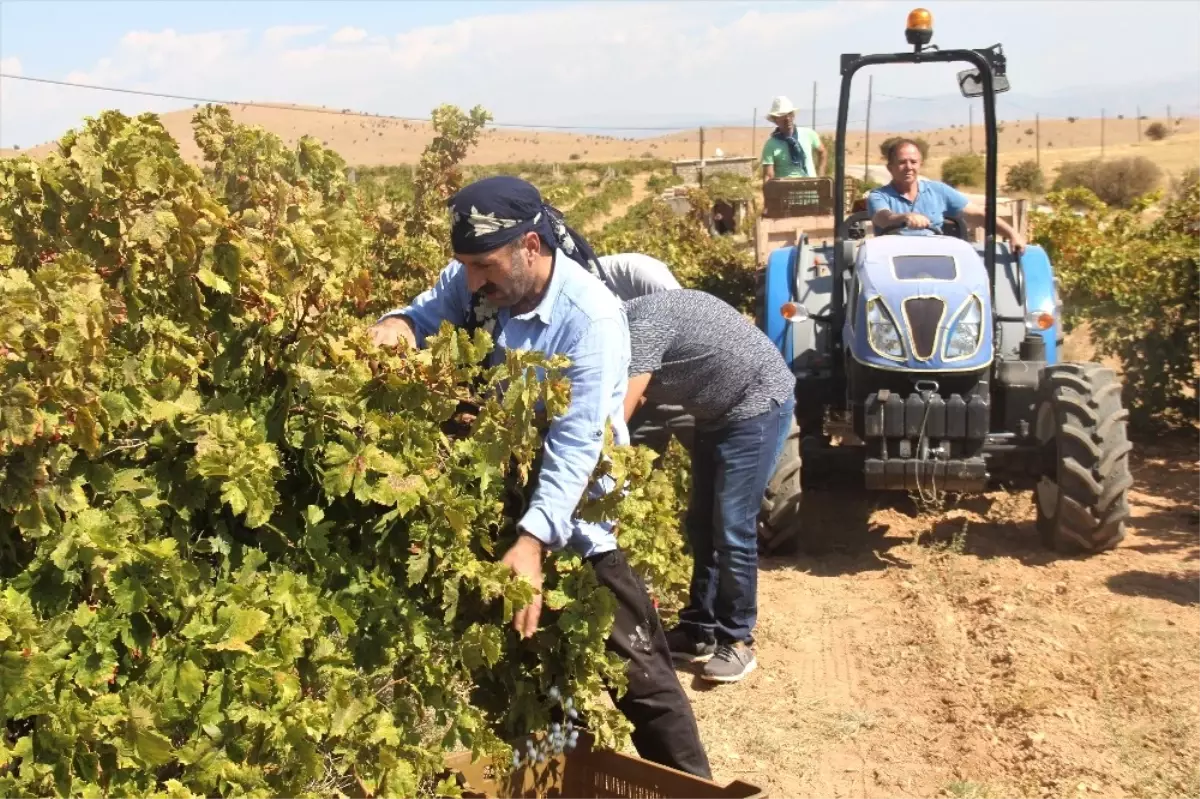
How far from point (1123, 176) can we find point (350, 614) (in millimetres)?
38882

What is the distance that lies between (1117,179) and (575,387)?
1515 inches

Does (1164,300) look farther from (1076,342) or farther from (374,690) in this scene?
(374,690)

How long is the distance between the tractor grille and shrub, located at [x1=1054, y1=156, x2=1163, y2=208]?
3304cm

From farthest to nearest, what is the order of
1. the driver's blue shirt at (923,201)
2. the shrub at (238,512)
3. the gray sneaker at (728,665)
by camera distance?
the driver's blue shirt at (923,201) < the gray sneaker at (728,665) < the shrub at (238,512)

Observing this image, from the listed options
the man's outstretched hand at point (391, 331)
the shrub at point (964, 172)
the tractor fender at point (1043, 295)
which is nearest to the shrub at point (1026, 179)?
the shrub at point (964, 172)

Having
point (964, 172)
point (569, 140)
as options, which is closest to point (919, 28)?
point (964, 172)

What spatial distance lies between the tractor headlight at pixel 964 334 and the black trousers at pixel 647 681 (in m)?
3.00

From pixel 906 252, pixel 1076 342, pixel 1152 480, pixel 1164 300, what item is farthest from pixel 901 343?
pixel 1076 342

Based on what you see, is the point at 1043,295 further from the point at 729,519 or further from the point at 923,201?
the point at 729,519

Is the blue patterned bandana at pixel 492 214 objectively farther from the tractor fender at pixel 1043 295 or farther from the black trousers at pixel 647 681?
the tractor fender at pixel 1043 295

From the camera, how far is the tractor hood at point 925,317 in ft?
19.2

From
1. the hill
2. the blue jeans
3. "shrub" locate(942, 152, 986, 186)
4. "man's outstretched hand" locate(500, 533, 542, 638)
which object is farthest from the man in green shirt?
the hill

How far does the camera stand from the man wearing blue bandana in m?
2.83

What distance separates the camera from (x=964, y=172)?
141 feet
